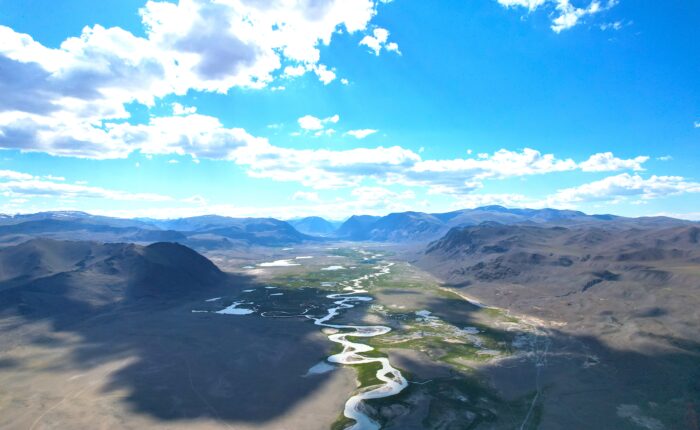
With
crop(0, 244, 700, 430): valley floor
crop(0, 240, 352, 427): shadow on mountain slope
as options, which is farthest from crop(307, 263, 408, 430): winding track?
crop(0, 240, 352, 427): shadow on mountain slope

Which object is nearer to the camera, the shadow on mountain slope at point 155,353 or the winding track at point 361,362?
the winding track at point 361,362

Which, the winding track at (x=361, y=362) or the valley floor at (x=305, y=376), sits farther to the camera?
the winding track at (x=361, y=362)

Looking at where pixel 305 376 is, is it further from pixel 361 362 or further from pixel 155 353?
pixel 155 353

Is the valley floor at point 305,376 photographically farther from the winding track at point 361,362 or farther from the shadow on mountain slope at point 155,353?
the winding track at point 361,362

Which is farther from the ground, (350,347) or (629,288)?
(629,288)

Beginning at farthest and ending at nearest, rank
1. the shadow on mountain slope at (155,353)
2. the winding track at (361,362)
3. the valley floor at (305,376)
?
the shadow on mountain slope at (155,353)
the winding track at (361,362)
the valley floor at (305,376)

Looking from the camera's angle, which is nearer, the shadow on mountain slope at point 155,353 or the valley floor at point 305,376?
the valley floor at point 305,376

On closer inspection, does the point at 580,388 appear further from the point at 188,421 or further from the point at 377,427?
the point at 188,421

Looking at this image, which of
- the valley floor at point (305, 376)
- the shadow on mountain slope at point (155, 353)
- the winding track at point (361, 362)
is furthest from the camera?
the shadow on mountain slope at point (155, 353)

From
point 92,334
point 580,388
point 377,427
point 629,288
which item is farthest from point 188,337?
point 629,288

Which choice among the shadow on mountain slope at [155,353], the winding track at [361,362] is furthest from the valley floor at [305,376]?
the winding track at [361,362]

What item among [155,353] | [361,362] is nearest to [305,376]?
[361,362]
